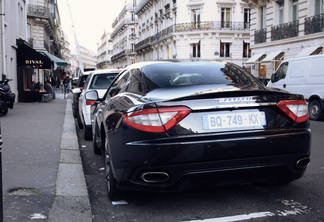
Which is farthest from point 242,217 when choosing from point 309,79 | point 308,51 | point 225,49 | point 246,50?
point 246,50

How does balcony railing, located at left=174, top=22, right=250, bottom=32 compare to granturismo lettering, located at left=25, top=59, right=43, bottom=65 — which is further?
balcony railing, located at left=174, top=22, right=250, bottom=32

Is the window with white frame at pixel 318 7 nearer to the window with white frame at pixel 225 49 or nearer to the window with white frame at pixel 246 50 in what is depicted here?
the window with white frame at pixel 225 49

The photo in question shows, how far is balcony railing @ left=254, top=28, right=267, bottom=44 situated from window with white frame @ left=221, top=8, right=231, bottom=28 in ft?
51.6

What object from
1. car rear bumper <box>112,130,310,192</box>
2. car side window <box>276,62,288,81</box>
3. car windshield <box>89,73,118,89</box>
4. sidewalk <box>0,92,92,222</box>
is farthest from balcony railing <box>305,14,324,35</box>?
car rear bumper <box>112,130,310,192</box>

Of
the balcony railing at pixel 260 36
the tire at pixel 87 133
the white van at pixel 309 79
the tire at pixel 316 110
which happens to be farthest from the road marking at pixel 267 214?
the balcony railing at pixel 260 36

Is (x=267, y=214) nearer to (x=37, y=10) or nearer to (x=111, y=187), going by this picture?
(x=111, y=187)

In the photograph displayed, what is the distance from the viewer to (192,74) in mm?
4242

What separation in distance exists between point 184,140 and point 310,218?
1.37 metres

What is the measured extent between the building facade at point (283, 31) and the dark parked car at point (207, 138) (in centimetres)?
2086

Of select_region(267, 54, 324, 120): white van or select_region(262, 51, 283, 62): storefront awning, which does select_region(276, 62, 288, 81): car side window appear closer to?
select_region(267, 54, 324, 120): white van

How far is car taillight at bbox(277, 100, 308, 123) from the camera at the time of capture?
3.54 m

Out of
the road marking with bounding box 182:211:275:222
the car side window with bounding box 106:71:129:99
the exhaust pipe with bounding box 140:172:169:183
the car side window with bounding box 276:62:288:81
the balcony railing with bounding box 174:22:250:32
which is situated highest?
the balcony railing with bounding box 174:22:250:32

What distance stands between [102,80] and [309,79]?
745 centimetres

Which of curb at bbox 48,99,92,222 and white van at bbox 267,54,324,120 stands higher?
white van at bbox 267,54,324,120
